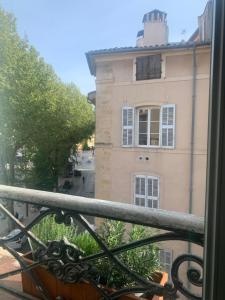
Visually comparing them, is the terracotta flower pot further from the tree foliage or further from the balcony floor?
the tree foliage

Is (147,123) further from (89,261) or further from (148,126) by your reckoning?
(89,261)

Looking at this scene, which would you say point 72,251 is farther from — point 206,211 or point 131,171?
point 131,171

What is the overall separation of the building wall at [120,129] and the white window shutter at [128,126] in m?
0.10

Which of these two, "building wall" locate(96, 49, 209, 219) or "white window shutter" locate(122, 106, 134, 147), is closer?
"building wall" locate(96, 49, 209, 219)

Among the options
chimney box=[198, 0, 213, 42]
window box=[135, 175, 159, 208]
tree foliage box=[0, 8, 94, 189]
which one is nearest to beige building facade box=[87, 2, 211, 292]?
window box=[135, 175, 159, 208]

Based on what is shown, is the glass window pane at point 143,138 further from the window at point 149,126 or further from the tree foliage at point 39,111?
the tree foliage at point 39,111

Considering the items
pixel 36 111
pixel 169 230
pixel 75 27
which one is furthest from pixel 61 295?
pixel 36 111

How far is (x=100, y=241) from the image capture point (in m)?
0.67

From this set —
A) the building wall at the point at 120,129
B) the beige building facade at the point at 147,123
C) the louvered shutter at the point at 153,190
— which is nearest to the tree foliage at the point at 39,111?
the building wall at the point at 120,129

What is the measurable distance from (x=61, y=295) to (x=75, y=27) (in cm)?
87

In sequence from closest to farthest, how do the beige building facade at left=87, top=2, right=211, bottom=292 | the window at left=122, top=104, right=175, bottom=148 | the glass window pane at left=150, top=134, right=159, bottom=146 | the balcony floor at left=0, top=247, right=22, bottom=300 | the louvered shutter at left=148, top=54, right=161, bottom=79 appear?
the balcony floor at left=0, top=247, right=22, bottom=300, the beige building facade at left=87, top=2, right=211, bottom=292, the louvered shutter at left=148, top=54, right=161, bottom=79, the window at left=122, top=104, right=175, bottom=148, the glass window pane at left=150, top=134, right=159, bottom=146

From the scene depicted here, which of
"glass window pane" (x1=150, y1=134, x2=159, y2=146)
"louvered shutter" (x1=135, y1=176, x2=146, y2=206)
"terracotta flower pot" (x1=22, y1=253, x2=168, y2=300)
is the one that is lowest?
"louvered shutter" (x1=135, y1=176, x2=146, y2=206)

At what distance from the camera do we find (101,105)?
603cm

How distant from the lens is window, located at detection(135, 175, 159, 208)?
5672mm
